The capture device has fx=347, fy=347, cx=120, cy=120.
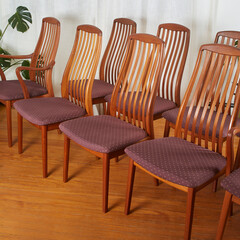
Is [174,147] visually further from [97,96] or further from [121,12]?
[121,12]

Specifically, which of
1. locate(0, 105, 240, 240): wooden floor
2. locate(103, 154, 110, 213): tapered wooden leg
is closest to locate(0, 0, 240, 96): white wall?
locate(0, 105, 240, 240): wooden floor

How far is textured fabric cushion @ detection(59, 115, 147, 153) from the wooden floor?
40 cm

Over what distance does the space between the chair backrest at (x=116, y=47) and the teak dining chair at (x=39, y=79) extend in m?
0.49

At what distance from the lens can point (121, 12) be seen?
348 centimetres

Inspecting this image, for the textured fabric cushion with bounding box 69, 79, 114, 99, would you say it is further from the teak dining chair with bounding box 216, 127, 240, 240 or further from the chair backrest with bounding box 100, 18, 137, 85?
the teak dining chair with bounding box 216, 127, 240, 240

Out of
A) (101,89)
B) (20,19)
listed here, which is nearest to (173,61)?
(101,89)

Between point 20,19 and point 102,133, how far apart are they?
193 cm

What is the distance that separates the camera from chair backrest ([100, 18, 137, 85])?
3.03 m

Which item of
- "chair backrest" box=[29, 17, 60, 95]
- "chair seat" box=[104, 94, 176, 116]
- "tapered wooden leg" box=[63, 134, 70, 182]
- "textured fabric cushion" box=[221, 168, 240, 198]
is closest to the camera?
"textured fabric cushion" box=[221, 168, 240, 198]

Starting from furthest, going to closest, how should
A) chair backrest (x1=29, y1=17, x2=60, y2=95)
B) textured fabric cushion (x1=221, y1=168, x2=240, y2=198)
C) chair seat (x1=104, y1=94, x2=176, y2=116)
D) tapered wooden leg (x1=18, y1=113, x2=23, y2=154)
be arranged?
chair backrest (x1=29, y1=17, x2=60, y2=95), tapered wooden leg (x1=18, y1=113, x2=23, y2=154), chair seat (x1=104, y1=94, x2=176, y2=116), textured fabric cushion (x1=221, y1=168, x2=240, y2=198)

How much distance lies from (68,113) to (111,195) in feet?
2.03

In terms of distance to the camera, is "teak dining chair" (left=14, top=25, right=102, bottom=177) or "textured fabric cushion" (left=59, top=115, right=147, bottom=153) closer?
"textured fabric cushion" (left=59, top=115, right=147, bottom=153)

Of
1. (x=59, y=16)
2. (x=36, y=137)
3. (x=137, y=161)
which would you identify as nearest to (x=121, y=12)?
(x=59, y=16)

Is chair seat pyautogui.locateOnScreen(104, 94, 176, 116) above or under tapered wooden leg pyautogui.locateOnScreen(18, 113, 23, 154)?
above
